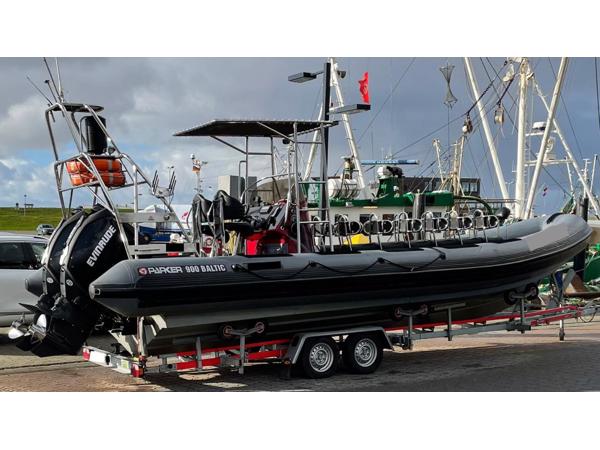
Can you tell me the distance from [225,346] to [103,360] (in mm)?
1359

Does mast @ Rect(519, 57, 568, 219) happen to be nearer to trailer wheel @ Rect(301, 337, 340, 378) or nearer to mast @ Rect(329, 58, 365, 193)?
mast @ Rect(329, 58, 365, 193)

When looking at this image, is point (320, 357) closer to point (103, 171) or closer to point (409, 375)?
point (409, 375)

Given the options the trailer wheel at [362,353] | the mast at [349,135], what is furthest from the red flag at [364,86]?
the trailer wheel at [362,353]

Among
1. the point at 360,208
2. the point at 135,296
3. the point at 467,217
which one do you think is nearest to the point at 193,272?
the point at 135,296

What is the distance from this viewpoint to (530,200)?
1795 cm

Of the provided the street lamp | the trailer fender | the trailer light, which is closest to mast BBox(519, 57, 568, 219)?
the street lamp

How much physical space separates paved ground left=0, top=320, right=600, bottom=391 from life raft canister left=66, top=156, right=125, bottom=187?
7.89 feet

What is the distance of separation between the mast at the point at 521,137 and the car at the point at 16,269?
11717 millimetres

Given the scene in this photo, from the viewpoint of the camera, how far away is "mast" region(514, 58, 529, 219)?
1852cm

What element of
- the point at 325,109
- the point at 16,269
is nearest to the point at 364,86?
the point at 325,109

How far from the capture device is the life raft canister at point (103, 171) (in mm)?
8602

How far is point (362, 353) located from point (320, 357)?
620 mm
